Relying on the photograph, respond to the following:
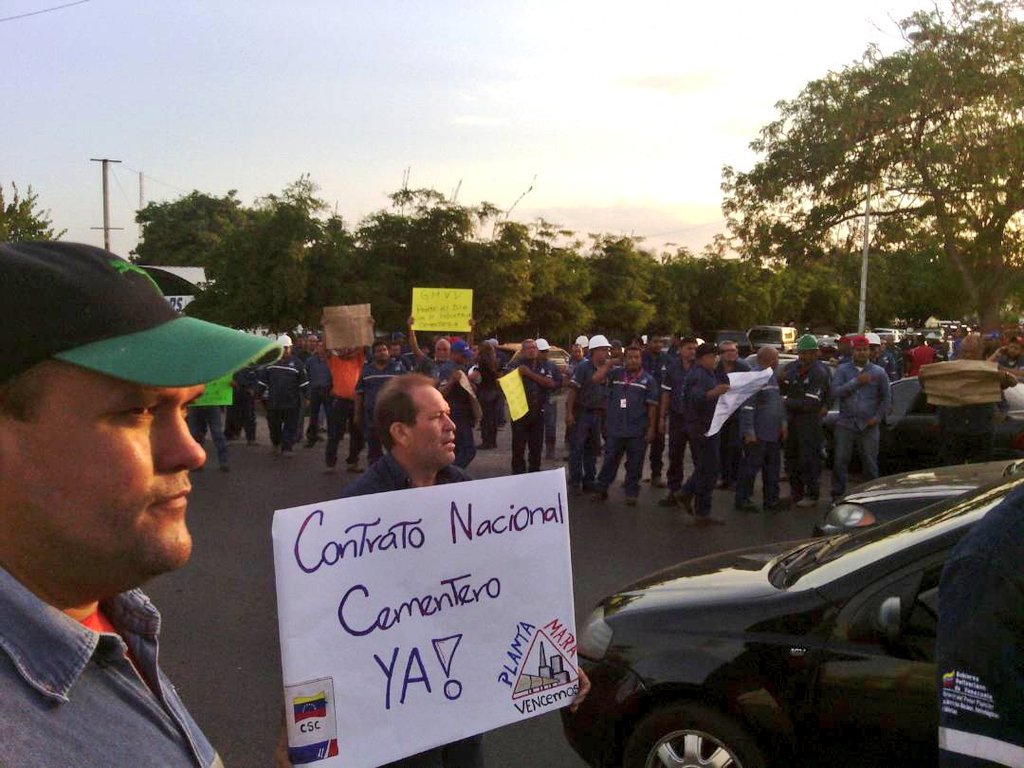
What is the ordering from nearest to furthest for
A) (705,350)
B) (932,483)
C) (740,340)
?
(932,483), (705,350), (740,340)

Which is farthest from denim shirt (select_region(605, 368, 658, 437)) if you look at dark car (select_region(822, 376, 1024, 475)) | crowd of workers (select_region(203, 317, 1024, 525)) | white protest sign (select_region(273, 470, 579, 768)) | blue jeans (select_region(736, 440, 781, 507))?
white protest sign (select_region(273, 470, 579, 768))

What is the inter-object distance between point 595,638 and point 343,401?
9.69m

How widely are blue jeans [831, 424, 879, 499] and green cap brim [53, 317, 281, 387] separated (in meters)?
10.3

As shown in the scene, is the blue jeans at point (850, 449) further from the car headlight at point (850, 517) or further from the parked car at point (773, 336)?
the parked car at point (773, 336)

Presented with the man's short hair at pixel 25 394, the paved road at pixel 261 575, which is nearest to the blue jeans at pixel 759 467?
the paved road at pixel 261 575

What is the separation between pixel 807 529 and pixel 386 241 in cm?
2125

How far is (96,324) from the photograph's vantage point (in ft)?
3.56

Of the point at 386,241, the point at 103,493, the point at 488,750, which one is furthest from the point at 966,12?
the point at 103,493

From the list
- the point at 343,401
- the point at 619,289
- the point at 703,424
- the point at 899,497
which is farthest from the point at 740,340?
the point at 899,497

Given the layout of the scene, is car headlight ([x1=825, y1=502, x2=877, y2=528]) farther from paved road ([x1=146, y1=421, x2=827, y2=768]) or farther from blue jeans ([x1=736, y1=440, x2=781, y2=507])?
blue jeans ([x1=736, y1=440, x2=781, y2=507])

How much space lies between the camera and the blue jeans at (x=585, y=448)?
1135 cm

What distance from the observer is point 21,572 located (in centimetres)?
109

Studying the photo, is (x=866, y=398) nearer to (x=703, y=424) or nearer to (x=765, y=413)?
(x=765, y=413)

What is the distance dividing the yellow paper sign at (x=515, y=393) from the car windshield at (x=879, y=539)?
696cm
